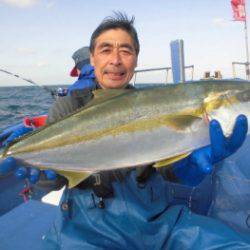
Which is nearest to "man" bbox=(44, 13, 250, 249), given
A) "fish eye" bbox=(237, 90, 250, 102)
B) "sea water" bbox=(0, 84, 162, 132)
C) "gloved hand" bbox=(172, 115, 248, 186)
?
"gloved hand" bbox=(172, 115, 248, 186)

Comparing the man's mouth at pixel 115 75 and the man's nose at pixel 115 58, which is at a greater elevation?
the man's nose at pixel 115 58

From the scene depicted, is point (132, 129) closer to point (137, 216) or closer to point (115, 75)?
point (137, 216)

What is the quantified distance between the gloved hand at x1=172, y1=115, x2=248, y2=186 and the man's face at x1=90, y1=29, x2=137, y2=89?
1.18m

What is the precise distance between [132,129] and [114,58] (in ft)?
3.99

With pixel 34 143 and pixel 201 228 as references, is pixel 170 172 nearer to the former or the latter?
pixel 201 228

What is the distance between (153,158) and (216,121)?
0.61 metres

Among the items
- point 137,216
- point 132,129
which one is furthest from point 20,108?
point 132,129

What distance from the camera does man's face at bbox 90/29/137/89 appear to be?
12.8ft

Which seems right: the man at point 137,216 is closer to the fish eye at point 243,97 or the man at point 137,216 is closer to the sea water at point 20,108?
the fish eye at point 243,97

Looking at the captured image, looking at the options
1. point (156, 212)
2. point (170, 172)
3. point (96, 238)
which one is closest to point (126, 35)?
point (170, 172)

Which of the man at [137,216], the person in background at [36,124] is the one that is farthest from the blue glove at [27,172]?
the man at [137,216]

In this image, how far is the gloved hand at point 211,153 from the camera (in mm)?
2979

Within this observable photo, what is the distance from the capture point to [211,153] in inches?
126

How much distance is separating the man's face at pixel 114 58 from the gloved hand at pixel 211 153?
1177mm
